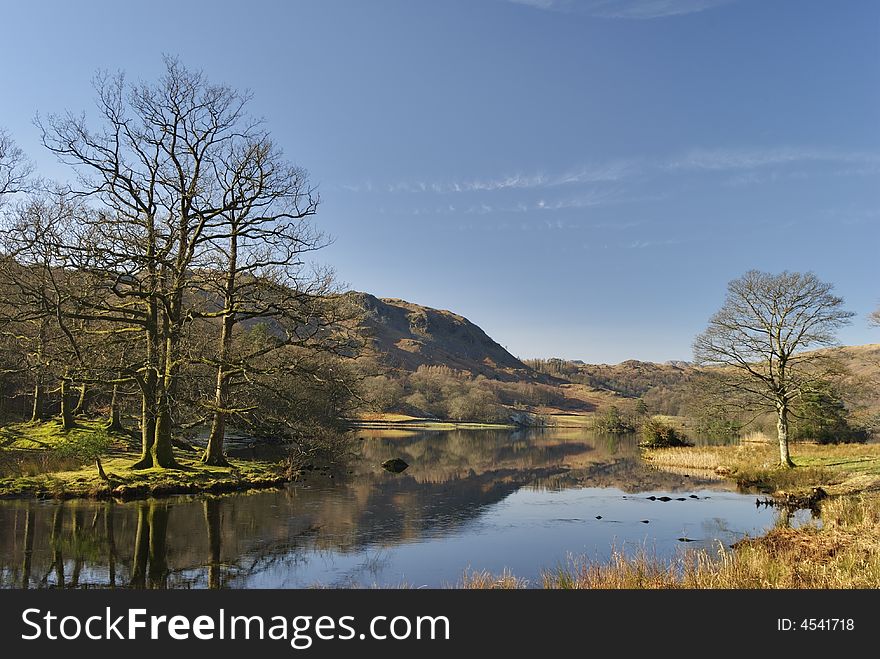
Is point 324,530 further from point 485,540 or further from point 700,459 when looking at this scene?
point 700,459

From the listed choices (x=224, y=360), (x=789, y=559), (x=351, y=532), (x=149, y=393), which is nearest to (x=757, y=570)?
(x=789, y=559)

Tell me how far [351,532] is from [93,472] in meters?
12.9

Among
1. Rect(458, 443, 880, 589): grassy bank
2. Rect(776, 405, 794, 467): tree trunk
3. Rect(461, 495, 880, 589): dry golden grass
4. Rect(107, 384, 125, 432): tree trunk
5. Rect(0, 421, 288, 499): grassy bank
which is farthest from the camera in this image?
Rect(107, 384, 125, 432): tree trunk

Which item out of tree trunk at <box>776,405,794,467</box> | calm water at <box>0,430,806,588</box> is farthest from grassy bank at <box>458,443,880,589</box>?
tree trunk at <box>776,405,794,467</box>

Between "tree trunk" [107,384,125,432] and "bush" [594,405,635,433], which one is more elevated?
"tree trunk" [107,384,125,432]

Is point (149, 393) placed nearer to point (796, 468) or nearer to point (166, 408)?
point (166, 408)

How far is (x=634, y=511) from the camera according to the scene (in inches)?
994

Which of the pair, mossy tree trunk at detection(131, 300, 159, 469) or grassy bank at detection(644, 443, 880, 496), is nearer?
mossy tree trunk at detection(131, 300, 159, 469)

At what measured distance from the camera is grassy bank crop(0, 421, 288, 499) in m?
22.4

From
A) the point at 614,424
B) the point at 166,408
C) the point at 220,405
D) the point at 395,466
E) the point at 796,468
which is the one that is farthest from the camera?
the point at 614,424

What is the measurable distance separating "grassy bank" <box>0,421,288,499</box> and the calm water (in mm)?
1331

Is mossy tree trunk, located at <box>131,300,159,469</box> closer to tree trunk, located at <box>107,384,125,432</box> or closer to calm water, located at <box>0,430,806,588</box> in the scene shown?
calm water, located at <box>0,430,806,588</box>

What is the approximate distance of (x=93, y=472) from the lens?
966 inches

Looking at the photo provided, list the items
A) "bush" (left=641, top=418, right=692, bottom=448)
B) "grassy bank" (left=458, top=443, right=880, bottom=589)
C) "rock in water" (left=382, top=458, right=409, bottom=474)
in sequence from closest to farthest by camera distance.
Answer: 1. "grassy bank" (left=458, top=443, right=880, bottom=589)
2. "rock in water" (left=382, top=458, right=409, bottom=474)
3. "bush" (left=641, top=418, right=692, bottom=448)
